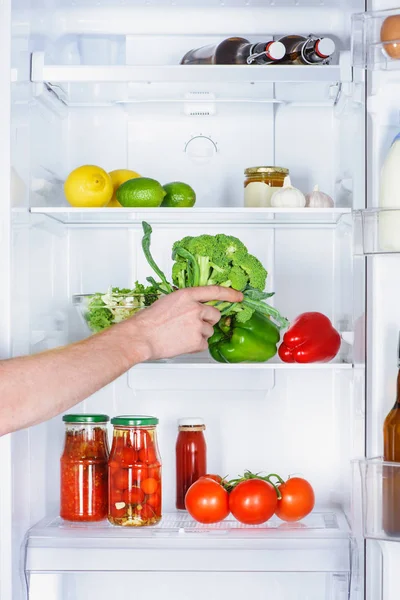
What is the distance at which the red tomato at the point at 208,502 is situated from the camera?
1795 millimetres

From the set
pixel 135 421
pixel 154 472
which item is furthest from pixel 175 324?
pixel 154 472

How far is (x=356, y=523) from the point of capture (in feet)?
5.48

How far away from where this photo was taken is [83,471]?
1.87 metres

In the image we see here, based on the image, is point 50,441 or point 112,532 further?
point 50,441

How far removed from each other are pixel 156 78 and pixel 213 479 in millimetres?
906

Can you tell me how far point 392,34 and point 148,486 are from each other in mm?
1065

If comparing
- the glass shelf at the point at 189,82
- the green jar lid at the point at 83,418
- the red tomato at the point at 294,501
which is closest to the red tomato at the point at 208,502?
the red tomato at the point at 294,501

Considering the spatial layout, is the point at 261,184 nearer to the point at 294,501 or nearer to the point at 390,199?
the point at 390,199

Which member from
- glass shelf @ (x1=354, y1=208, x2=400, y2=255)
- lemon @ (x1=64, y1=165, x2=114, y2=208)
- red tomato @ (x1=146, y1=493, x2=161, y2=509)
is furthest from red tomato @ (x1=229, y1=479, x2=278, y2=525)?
lemon @ (x1=64, y1=165, x2=114, y2=208)

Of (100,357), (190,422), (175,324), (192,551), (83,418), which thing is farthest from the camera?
(190,422)

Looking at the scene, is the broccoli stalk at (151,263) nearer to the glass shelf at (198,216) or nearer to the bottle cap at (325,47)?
the glass shelf at (198,216)

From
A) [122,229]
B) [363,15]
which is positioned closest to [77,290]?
[122,229]

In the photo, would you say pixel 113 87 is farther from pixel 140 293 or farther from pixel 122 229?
pixel 140 293

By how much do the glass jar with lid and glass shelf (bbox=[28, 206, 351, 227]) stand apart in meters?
0.03
